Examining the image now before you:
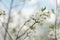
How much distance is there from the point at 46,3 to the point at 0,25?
47 centimetres

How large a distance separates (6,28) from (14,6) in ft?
0.71

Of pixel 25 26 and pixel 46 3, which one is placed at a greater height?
pixel 46 3

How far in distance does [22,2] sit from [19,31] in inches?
10.8

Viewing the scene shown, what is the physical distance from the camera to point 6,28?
1.23 metres

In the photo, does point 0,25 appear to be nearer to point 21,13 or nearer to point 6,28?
point 6,28

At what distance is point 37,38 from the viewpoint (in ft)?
3.99

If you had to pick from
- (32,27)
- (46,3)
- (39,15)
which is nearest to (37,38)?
(32,27)

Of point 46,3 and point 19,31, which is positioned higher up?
point 46,3

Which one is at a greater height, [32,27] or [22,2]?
[22,2]

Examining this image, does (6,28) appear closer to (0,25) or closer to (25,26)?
(0,25)

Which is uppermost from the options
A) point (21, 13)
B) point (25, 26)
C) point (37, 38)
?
point (21, 13)

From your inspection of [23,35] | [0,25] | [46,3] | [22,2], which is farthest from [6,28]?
[46,3]

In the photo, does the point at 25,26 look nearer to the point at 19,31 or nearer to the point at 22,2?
the point at 19,31

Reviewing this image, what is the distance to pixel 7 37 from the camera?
122 cm
